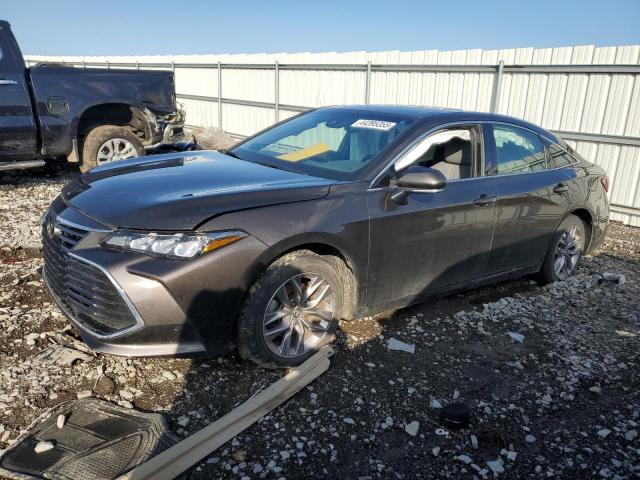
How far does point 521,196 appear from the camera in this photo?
4.29 metres

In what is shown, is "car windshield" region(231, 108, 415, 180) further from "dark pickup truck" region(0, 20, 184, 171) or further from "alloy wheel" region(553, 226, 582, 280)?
"dark pickup truck" region(0, 20, 184, 171)

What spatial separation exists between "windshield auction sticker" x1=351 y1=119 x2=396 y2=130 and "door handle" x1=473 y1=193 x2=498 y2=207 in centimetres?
86

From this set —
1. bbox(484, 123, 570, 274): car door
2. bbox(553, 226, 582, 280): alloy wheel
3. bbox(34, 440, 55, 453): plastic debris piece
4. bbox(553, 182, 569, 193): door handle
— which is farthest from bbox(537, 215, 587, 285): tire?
bbox(34, 440, 55, 453): plastic debris piece

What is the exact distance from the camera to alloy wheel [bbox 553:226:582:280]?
198 inches

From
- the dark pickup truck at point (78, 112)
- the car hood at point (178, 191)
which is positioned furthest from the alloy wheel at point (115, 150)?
the car hood at point (178, 191)

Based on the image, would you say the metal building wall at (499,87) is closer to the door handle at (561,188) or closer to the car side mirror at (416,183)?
the door handle at (561,188)

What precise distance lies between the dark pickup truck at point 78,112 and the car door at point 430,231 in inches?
234

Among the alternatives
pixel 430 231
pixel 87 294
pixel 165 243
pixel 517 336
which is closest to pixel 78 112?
pixel 87 294

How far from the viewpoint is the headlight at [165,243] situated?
8.86ft

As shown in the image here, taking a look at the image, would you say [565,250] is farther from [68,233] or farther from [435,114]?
[68,233]

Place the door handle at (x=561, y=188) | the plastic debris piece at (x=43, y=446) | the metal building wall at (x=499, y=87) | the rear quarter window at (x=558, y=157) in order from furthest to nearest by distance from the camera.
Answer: the metal building wall at (x=499, y=87) → the rear quarter window at (x=558, y=157) → the door handle at (x=561, y=188) → the plastic debris piece at (x=43, y=446)

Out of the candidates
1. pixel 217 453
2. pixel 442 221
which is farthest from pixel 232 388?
pixel 442 221

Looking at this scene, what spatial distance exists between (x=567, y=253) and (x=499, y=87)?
4.92 meters

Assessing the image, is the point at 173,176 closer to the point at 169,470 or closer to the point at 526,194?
the point at 169,470
